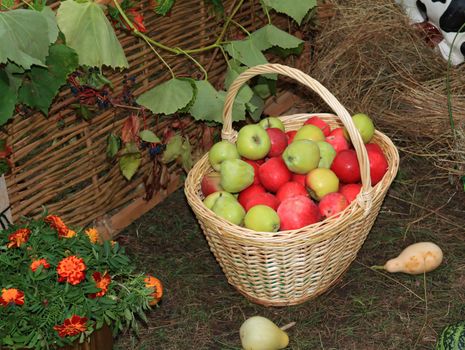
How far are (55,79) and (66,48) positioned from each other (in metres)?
0.11

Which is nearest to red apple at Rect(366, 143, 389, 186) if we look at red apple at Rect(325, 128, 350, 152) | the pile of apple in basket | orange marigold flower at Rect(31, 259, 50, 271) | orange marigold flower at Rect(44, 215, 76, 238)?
the pile of apple in basket

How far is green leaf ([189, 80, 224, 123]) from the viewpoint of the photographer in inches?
115

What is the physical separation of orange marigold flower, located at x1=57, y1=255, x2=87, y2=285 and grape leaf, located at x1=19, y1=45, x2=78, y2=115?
0.54 m

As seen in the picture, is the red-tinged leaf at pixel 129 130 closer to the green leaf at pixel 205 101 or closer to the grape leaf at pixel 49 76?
the green leaf at pixel 205 101

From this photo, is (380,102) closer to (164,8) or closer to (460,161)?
(460,161)

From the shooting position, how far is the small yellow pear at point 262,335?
2.46 meters

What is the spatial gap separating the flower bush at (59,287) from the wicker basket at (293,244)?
301 mm

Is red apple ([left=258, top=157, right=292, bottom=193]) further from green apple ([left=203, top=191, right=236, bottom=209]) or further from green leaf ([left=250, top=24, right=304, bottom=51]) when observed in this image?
green leaf ([left=250, top=24, right=304, bottom=51])

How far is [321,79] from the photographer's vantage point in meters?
3.70

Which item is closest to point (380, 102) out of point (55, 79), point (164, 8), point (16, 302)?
point (164, 8)

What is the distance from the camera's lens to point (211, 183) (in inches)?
106

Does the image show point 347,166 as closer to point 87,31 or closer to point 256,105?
point 256,105

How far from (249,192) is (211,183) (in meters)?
0.14

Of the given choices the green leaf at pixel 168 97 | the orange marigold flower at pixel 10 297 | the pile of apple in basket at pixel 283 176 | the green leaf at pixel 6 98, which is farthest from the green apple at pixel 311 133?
the orange marigold flower at pixel 10 297
